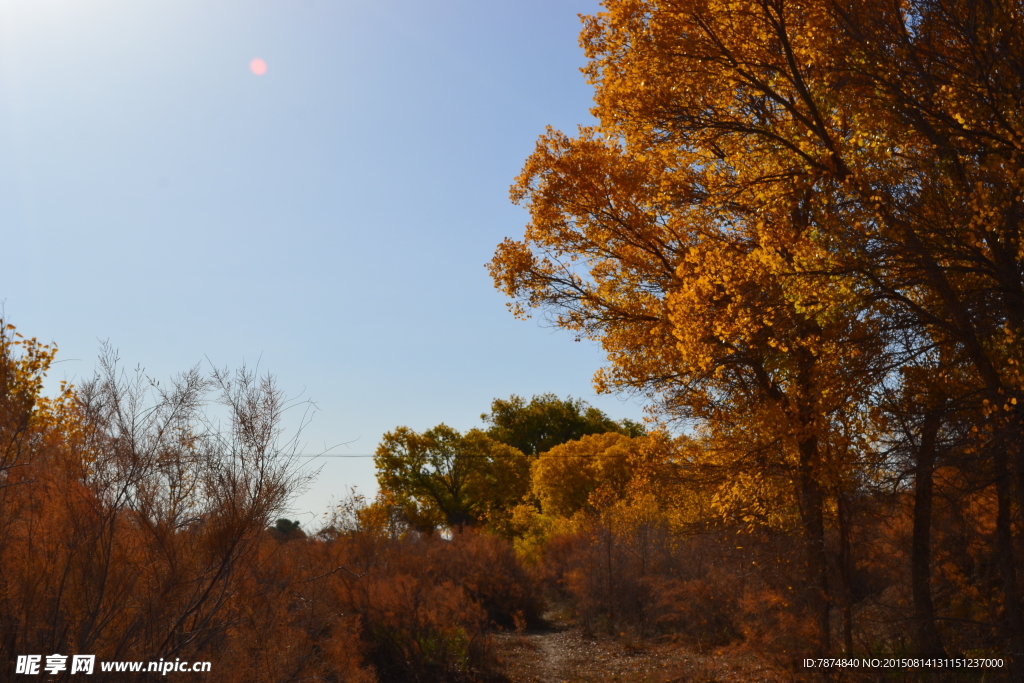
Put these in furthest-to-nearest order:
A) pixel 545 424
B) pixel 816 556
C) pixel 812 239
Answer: pixel 545 424, pixel 816 556, pixel 812 239

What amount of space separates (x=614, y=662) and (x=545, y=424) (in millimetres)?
42309

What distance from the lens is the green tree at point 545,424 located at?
56.3 metres

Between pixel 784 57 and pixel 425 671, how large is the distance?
1023 centimetres

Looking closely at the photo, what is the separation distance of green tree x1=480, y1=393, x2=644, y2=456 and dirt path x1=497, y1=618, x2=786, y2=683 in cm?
3850

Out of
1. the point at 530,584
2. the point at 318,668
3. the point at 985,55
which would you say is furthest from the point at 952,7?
the point at 530,584

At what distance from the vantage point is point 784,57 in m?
8.26

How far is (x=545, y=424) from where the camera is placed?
56.7 m

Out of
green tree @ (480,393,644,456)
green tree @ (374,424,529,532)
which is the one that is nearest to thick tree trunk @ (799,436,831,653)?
green tree @ (374,424,529,532)

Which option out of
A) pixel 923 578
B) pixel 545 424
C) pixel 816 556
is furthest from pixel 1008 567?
pixel 545 424

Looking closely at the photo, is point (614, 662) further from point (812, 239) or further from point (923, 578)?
point (812, 239)

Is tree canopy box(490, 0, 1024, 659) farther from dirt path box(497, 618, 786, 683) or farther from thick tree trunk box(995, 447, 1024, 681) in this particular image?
dirt path box(497, 618, 786, 683)

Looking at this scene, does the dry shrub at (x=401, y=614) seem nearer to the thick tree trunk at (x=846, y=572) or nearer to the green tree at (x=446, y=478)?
the thick tree trunk at (x=846, y=572)

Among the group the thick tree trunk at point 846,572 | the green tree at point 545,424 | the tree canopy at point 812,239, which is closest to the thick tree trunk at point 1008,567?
the tree canopy at point 812,239

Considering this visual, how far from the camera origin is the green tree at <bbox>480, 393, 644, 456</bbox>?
2218 inches
